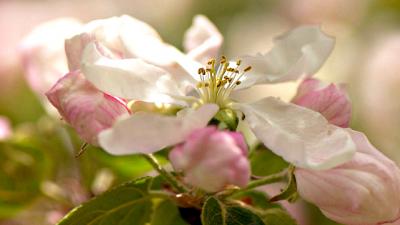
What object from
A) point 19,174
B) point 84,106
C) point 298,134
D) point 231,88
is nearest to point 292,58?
point 231,88

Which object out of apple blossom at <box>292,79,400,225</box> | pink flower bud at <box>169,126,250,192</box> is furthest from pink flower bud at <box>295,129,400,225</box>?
pink flower bud at <box>169,126,250,192</box>

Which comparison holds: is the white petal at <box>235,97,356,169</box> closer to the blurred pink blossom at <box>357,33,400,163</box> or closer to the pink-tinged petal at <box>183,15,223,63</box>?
the pink-tinged petal at <box>183,15,223,63</box>

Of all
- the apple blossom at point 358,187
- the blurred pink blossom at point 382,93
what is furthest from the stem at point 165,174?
the blurred pink blossom at point 382,93

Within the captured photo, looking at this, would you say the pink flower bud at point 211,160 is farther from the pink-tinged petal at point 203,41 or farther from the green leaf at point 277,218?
the pink-tinged petal at point 203,41

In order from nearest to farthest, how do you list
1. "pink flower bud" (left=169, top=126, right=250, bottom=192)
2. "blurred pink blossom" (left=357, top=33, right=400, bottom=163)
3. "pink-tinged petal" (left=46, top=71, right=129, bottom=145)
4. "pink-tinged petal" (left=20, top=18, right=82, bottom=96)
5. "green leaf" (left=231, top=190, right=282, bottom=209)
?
"pink flower bud" (left=169, top=126, right=250, bottom=192) → "pink-tinged petal" (left=46, top=71, right=129, bottom=145) → "green leaf" (left=231, top=190, right=282, bottom=209) → "pink-tinged petal" (left=20, top=18, right=82, bottom=96) → "blurred pink blossom" (left=357, top=33, right=400, bottom=163)

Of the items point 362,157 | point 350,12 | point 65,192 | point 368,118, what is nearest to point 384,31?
point 350,12

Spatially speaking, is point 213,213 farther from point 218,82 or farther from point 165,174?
point 218,82

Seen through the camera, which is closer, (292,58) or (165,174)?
(165,174)
